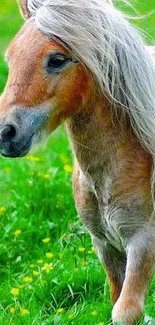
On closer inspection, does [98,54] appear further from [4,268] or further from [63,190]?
[63,190]

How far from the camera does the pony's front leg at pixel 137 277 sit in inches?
187

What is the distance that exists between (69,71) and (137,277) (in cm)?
103

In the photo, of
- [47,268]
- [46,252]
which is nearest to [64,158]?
[46,252]

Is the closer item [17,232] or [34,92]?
[34,92]

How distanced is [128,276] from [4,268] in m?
1.76

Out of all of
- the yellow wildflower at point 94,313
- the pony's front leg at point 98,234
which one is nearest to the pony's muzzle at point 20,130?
the pony's front leg at point 98,234

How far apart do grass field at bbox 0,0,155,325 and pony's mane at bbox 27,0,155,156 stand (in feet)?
0.96

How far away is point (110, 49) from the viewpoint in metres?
4.81

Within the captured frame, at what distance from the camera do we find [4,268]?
254 inches

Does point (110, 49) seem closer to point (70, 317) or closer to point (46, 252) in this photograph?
point (70, 317)

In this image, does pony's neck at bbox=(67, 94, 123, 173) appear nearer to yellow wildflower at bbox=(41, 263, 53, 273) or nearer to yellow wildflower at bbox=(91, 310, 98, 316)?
yellow wildflower at bbox=(91, 310, 98, 316)

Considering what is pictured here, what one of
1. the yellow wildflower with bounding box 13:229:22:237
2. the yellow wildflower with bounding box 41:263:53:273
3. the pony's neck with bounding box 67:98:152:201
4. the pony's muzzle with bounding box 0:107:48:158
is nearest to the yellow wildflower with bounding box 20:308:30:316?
the yellow wildflower with bounding box 41:263:53:273

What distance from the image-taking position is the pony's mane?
4.74m

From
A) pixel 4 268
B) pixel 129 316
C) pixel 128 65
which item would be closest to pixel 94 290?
pixel 4 268
